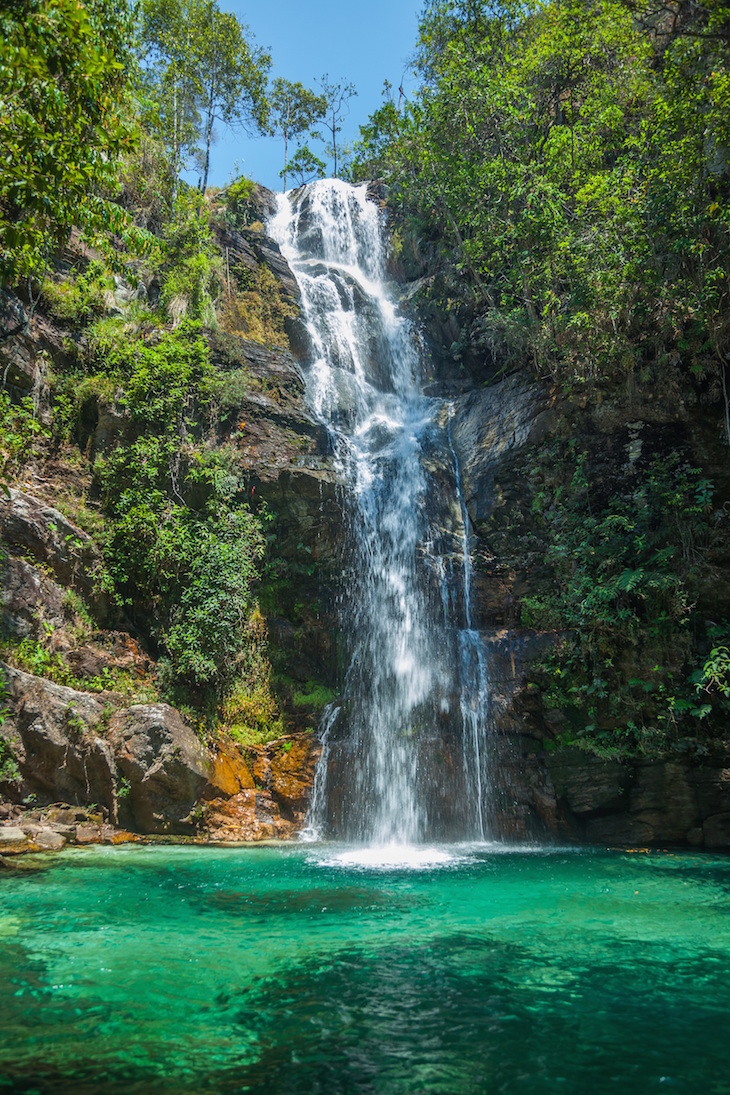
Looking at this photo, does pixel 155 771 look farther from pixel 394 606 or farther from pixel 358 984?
pixel 358 984

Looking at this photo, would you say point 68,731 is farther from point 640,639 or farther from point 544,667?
point 640,639

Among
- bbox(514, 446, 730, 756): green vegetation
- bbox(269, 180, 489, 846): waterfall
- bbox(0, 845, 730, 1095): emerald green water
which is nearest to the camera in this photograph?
bbox(0, 845, 730, 1095): emerald green water

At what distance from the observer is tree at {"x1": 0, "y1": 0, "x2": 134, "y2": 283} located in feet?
19.6

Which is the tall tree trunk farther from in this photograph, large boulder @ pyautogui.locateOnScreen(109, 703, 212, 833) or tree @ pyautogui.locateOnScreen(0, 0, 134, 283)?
large boulder @ pyautogui.locateOnScreen(109, 703, 212, 833)

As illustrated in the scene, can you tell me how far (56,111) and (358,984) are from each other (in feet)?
27.2

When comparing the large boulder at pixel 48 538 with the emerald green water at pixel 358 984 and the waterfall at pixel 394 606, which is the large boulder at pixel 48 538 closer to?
the waterfall at pixel 394 606

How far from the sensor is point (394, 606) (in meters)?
13.3

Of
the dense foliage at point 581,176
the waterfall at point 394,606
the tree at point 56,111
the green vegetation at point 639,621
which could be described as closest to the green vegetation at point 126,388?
the tree at point 56,111

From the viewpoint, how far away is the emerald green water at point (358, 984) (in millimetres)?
2852

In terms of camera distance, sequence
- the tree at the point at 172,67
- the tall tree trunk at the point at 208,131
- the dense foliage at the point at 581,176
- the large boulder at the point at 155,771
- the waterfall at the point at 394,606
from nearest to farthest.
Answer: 1. the large boulder at the point at 155,771
2. the dense foliage at the point at 581,176
3. the waterfall at the point at 394,606
4. the tree at the point at 172,67
5. the tall tree trunk at the point at 208,131

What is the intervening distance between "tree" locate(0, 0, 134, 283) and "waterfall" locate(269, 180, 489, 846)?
26.5 feet

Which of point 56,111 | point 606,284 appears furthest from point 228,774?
point 606,284

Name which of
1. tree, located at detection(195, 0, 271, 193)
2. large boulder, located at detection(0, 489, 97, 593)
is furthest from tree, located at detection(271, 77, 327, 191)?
large boulder, located at detection(0, 489, 97, 593)

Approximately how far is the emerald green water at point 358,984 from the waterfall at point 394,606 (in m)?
3.85
